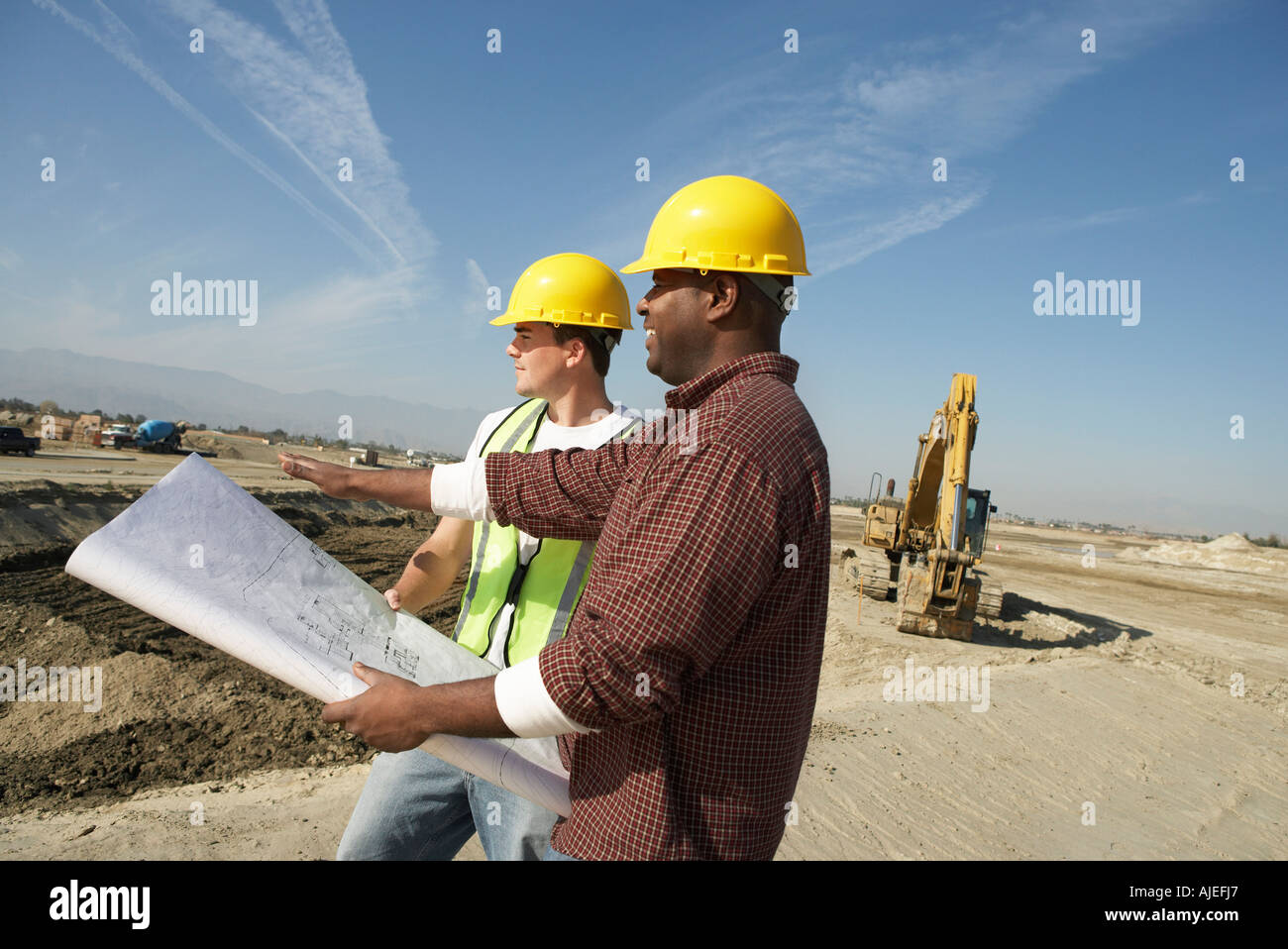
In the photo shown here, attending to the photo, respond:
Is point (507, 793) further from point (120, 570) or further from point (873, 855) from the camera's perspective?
point (873, 855)

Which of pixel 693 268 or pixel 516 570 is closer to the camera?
pixel 693 268

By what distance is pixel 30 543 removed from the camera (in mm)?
12430

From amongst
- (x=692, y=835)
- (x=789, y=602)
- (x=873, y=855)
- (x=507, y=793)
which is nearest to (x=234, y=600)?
(x=507, y=793)

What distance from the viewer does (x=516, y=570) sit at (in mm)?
2301

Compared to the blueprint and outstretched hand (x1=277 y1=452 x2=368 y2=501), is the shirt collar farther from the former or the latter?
outstretched hand (x1=277 y1=452 x2=368 y2=501)

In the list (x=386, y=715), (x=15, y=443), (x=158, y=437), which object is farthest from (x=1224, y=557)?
(x=158, y=437)

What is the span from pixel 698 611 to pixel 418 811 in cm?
139

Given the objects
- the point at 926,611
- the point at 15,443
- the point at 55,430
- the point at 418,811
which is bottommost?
the point at 926,611

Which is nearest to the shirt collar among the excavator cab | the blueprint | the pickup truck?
the blueprint

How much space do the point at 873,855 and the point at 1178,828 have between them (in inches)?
111

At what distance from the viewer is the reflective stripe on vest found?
222 cm

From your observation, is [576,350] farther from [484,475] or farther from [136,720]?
[136,720]

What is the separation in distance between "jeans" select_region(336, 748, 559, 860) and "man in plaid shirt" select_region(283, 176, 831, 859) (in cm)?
53

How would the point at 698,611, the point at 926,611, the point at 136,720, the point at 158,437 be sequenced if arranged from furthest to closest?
the point at 158,437, the point at 926,611, the point at 136,720, the point at 698,611
